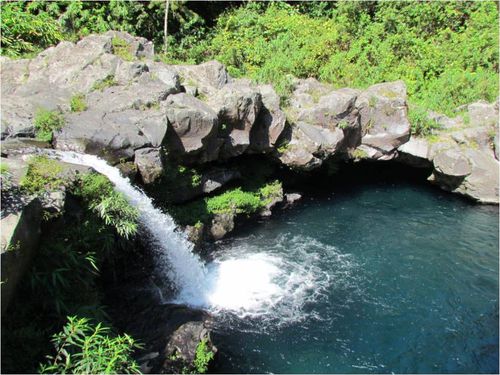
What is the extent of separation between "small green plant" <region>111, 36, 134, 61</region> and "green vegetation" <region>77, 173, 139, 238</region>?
6.90 metres

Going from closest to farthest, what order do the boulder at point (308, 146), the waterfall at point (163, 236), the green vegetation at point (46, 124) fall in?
the waterfall at point (163, 236)
the green vegetation at point (46, 124)
the boulder at point (308, 146)

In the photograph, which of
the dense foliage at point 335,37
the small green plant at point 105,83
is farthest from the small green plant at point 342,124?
the small green plant at point 105,83

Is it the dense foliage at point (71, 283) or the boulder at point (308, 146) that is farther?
the boulder at point (308, 146)

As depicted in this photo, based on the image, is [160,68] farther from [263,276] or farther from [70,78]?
[263,276]

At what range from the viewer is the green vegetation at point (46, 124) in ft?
34.9

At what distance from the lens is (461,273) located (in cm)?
1305

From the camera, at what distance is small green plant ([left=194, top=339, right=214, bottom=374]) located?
8.48m

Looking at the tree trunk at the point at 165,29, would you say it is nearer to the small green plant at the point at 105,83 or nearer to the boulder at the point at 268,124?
the boulder at the point at 268,124

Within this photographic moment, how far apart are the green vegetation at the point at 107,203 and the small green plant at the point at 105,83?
458cm

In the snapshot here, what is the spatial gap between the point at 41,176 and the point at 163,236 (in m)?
3.68

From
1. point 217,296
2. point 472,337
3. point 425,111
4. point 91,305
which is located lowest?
point 217,296

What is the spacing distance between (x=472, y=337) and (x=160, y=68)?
12.2 metres

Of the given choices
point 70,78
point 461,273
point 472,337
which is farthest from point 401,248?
point 70,78

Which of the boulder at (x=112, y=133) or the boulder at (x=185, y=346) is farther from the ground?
the boulder at (x=112, y=133)
